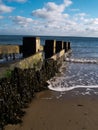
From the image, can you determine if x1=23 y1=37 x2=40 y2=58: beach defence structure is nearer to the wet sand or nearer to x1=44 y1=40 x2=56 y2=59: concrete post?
the wet sand

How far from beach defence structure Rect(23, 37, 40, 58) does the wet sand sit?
1.38m

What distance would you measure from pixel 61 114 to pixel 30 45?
266 cm

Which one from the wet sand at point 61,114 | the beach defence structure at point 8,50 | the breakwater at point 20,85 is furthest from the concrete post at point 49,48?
the wet sand at point 61,114

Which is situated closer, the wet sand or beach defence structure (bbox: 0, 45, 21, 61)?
the wet sand

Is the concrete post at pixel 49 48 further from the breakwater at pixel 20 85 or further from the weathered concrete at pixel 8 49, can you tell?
the weathered concrete at pixel 8 49

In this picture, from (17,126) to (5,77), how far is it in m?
0.92

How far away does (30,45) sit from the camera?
7344 mm

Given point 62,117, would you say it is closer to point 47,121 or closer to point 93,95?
point 47,121

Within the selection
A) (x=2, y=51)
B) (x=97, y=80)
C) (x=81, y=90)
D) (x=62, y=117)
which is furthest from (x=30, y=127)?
(x=97, y=80)

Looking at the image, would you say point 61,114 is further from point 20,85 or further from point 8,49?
point 8,49

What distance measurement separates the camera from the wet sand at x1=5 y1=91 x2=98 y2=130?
467cm

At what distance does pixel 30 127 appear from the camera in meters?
4.59

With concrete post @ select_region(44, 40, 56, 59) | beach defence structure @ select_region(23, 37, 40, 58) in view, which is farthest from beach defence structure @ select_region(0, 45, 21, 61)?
concrete post @ select_region(44, 40, 56, 59)

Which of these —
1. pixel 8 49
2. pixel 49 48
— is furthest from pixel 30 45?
pixel 49 48
